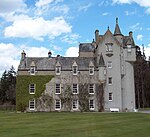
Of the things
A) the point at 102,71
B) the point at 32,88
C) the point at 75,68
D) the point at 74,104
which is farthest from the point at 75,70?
the point at 32,88

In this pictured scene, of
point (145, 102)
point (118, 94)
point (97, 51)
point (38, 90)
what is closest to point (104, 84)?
point (118, 94)

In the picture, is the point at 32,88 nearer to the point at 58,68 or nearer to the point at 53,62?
the point at 58,68

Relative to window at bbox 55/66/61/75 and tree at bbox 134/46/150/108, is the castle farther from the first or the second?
tree at bbox 134/46/150/108

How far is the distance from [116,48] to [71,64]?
9.32 metres

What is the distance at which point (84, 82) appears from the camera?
56.5 meters

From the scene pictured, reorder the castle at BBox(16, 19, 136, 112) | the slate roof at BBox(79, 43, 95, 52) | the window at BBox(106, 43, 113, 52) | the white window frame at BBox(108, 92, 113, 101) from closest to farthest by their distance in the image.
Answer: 1. the castle at BBox(16, 19, 136, 112)
2. the white window frame at BBox(108, 92, 113, 101)
3. the window at BBox(106, 43, 113, 52)
4. the slate roof at BBox(79, 43, 95, 52)

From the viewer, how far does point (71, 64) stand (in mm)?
58094

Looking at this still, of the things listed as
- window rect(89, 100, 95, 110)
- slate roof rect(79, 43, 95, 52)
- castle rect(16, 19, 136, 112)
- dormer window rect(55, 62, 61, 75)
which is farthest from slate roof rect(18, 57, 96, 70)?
window rect(89, 100, 95, 110)

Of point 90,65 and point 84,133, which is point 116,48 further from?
point 84,133

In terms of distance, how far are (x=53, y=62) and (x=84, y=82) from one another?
25.0 feet

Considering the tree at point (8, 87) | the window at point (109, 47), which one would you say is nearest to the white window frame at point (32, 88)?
the window at point (109, 47)

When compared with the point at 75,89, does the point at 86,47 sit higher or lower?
higher

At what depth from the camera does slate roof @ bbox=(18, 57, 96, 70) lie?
57438 millimetres

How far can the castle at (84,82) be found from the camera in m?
55.5
